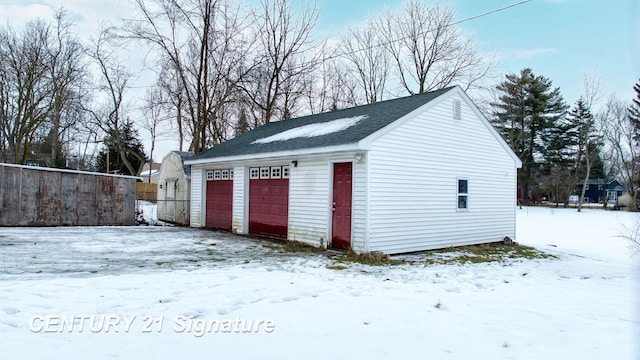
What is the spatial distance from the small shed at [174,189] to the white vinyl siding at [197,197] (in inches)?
46.4

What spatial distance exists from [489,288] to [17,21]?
23.7 metres

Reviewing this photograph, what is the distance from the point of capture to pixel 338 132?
10.2 m

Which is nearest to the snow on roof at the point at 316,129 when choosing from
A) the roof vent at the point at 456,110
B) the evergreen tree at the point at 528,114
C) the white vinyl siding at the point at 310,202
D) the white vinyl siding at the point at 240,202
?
the white vinyl siding at the point at 310,202

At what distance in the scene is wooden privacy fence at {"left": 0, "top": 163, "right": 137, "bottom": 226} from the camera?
13.2m

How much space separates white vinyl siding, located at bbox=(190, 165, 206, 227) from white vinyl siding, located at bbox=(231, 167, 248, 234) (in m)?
2.33

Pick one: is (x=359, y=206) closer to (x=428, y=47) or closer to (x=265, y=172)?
(x=265, y=172)

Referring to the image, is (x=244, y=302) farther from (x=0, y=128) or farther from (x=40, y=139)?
(x=40, y=139)

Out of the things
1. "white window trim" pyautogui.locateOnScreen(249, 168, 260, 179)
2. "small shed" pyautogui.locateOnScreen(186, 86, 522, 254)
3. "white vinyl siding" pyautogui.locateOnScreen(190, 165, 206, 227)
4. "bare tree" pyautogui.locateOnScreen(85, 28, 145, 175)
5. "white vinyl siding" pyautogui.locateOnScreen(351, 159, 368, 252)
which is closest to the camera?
"white vinyl siding" pyautogui.locateOnScreen(351, 159, 368, 252)

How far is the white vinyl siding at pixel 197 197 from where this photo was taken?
1477cm

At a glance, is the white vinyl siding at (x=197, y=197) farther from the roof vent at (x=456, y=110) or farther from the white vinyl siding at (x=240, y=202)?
the roof vent at (x=456, y=110)

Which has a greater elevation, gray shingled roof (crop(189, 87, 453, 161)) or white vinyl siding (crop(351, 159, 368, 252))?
gray shingled roof (crop(189, 87, 453, 161))

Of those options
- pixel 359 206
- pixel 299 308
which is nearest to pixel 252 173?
pixel 359 206

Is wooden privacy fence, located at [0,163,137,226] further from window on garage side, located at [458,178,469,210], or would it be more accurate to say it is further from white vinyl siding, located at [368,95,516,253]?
window on garage side, located at [458,178,469,210]

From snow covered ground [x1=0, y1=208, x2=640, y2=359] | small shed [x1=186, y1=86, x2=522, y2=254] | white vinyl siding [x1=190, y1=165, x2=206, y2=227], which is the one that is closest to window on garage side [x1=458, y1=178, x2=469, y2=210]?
small shed [x1=186, y1=86, x2=522, y2=254]
